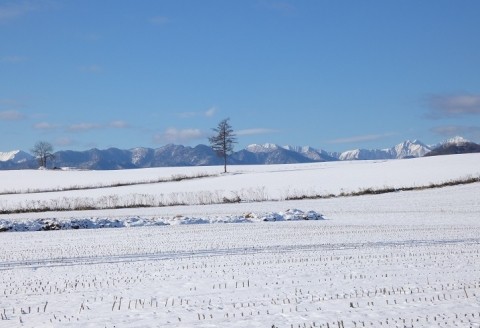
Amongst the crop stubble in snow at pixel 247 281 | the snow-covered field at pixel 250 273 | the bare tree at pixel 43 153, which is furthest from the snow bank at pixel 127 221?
the bare tree at pixel 43 153

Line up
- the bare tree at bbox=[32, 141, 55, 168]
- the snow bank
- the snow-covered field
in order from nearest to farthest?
the snow-covered field < the snow bank < the bare tree at bbox=[32, 141, 55, 168]

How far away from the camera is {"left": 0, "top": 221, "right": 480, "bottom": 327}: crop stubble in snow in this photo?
33.5 ft

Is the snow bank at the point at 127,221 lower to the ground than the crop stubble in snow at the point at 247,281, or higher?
higher

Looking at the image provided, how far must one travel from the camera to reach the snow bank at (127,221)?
3108cm

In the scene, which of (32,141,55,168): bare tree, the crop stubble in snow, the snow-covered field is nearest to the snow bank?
the snow-covered field

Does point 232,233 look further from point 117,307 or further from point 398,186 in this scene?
point 398,186

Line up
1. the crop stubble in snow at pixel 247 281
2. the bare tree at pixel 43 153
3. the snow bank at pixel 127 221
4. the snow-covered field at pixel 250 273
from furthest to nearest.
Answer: the bare tree at pixel 43 153 → the snow bank at pixel 127 221 → the snow-covered field at pixel 250 273 → the crop stubble in snow at pixel 247 281

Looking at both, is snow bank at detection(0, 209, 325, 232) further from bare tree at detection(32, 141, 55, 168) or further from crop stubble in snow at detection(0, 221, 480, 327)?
bare tree at detection(32, 141, 55, 168)

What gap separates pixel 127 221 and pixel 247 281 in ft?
64.6

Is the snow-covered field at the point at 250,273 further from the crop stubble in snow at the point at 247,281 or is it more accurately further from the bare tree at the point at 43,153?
the bare tree at the point at 43,153

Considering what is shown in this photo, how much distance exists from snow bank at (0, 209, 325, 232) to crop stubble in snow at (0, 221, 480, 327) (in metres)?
6.67

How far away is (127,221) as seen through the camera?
32.2m

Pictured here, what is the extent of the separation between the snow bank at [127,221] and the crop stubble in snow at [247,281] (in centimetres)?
667

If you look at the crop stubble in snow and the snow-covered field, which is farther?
the snow-covered field
